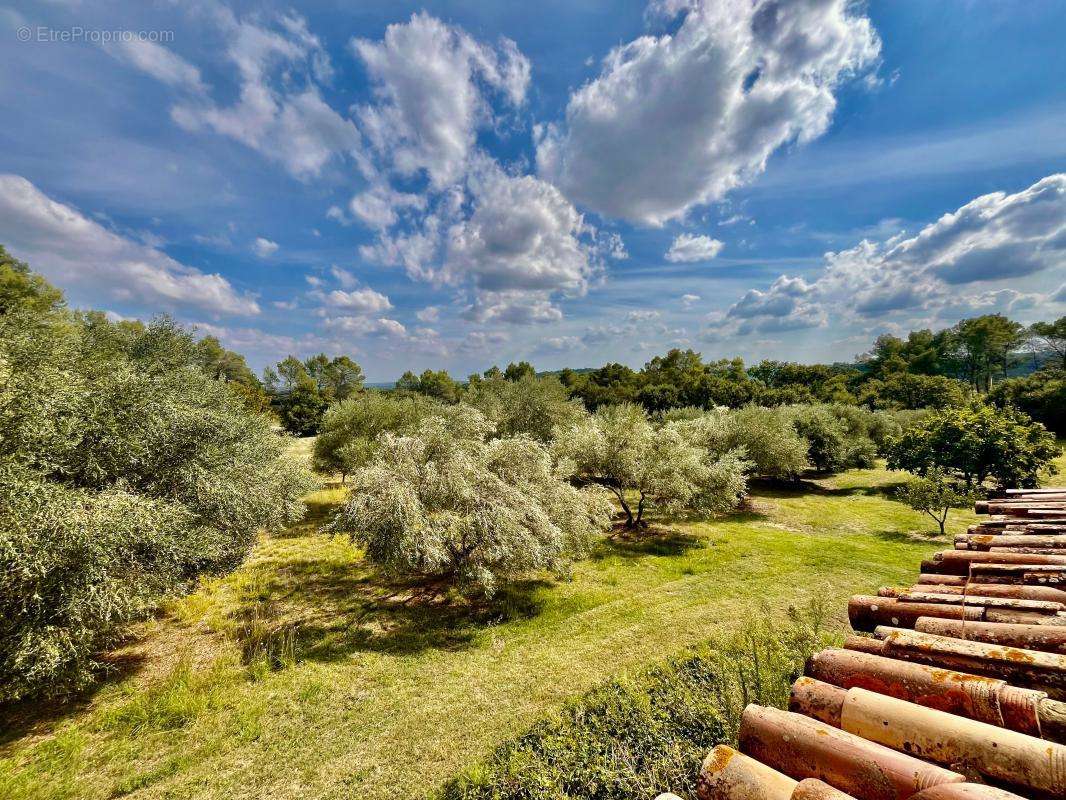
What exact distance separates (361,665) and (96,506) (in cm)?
731

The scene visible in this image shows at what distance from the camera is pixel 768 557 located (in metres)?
18.5

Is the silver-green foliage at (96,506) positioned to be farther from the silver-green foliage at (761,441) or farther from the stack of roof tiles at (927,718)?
the silver-green foliage at (761,441)

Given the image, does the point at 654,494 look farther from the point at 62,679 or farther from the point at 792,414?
the point at 792,414

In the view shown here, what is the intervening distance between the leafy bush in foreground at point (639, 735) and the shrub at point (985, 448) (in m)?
24.7

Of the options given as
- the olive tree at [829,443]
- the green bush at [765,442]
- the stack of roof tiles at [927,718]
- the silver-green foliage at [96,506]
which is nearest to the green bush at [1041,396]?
the olive tree at [829,443]

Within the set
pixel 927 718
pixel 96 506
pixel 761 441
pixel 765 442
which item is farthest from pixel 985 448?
pixel 96 506

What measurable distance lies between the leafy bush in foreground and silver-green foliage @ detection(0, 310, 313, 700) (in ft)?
27.5

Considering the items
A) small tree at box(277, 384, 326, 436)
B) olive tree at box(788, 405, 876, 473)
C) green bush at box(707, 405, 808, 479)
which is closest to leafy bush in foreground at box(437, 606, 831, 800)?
green bush at box(707, 405, 808, 479)

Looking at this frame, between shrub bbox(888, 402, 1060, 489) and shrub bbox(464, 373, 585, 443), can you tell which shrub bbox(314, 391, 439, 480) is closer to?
shrub bbox(464, 373, 585, 443)

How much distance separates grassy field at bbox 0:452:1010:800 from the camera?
7.58 metres

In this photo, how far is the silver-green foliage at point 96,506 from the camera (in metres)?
7.65

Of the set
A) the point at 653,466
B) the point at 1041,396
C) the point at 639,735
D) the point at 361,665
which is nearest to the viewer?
the point at 639,735

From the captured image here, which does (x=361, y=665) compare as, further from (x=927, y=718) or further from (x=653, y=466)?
(x=653, y=466)

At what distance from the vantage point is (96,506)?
8352 mm
